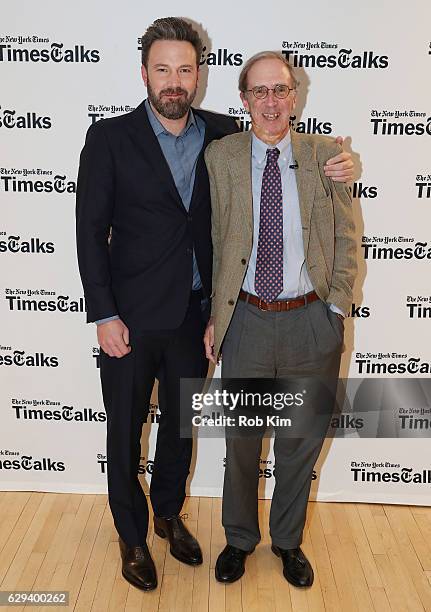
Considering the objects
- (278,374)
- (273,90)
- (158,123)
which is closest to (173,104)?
(158,123)

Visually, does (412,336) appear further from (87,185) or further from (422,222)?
(87,185)

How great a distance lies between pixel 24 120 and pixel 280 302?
4.59ft

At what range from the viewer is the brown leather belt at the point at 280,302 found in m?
2.68

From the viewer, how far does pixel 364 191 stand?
325 cm

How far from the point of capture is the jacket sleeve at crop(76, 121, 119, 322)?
2609 mm

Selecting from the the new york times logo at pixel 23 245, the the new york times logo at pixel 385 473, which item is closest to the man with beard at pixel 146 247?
the the new york times logo at pixel 23 245

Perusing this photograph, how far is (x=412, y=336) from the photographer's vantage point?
3.41 metres

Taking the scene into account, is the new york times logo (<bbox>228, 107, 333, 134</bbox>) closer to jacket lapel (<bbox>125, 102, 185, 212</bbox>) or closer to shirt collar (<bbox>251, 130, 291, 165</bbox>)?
shirt collar (<bbox>251, 130, 291, 165</bbox>)

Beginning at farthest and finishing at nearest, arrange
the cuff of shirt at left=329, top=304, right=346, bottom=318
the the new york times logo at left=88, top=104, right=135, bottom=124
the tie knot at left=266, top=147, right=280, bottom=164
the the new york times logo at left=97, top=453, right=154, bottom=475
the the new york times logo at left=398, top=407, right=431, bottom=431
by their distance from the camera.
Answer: the the new york times logo at left=97, top=453, right=154, bottom=475, the the new york times logo at left=398, top=407, right=431, bottom=431, the the new york times logo at left=88, top=104, right=135, bottom=124, the cuff of shirt at left=329, top=304, right=346, bottom=318, the tie knot at left=266, top=147, right=280, bottom=164

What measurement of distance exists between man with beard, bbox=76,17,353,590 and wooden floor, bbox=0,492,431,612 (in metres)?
0.15

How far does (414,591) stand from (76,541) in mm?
1400

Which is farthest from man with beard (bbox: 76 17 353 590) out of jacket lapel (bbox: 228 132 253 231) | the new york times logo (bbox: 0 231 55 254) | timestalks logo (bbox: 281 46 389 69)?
the new york times logo (bbox: 0 231 55 254)

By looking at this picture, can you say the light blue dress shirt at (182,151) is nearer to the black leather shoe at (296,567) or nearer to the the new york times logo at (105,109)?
the the new york times logo at (105,109)

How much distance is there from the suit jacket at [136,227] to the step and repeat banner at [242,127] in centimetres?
57
